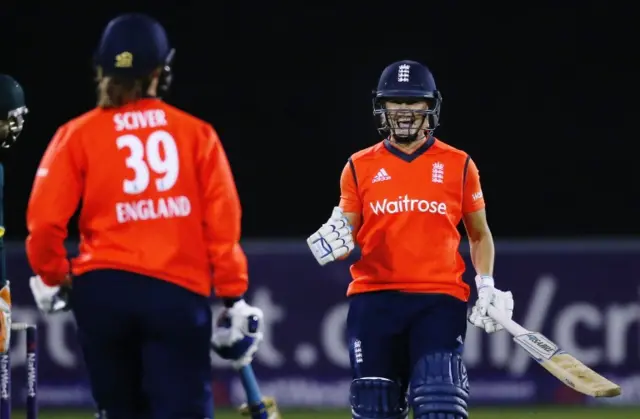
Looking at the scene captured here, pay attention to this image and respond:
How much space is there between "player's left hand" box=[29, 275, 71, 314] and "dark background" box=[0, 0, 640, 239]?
7478 mm

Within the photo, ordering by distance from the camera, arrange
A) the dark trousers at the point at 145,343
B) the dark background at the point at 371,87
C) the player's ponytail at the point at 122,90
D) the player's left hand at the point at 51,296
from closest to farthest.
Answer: the dark trousers at the point at 145,343 → the player's ponytail at the point at 122,90 → the player's left hand at the point at 51,296 → the dark background at the point at 371,87

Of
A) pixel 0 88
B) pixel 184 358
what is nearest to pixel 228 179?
pixel 184 358

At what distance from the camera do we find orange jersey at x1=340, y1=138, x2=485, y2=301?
17.8 feet

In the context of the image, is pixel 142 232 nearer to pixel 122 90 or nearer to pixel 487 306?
pixel 122 90

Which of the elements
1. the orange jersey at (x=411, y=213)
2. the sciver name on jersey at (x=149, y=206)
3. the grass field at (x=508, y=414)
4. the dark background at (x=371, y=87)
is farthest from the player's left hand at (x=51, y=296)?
the dark background at (x=371, y=87)

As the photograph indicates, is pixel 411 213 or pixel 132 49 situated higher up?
pixel 132 49

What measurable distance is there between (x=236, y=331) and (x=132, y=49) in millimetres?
880

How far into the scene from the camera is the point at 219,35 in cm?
1256

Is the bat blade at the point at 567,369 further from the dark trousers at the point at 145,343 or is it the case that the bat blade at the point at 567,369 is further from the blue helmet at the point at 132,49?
the blue helmet at the point at 132,49

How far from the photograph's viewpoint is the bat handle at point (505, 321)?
218 inches

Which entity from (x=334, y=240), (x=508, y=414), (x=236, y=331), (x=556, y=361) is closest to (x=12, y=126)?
(x=334, y=240)

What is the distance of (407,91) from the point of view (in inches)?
219

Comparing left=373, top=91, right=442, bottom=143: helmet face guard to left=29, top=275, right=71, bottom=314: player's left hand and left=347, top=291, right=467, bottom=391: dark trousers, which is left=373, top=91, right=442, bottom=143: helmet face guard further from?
left=29, top=275, right=71, bottom=314: player's left hand

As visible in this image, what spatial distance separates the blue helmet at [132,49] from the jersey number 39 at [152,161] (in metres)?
0.21
